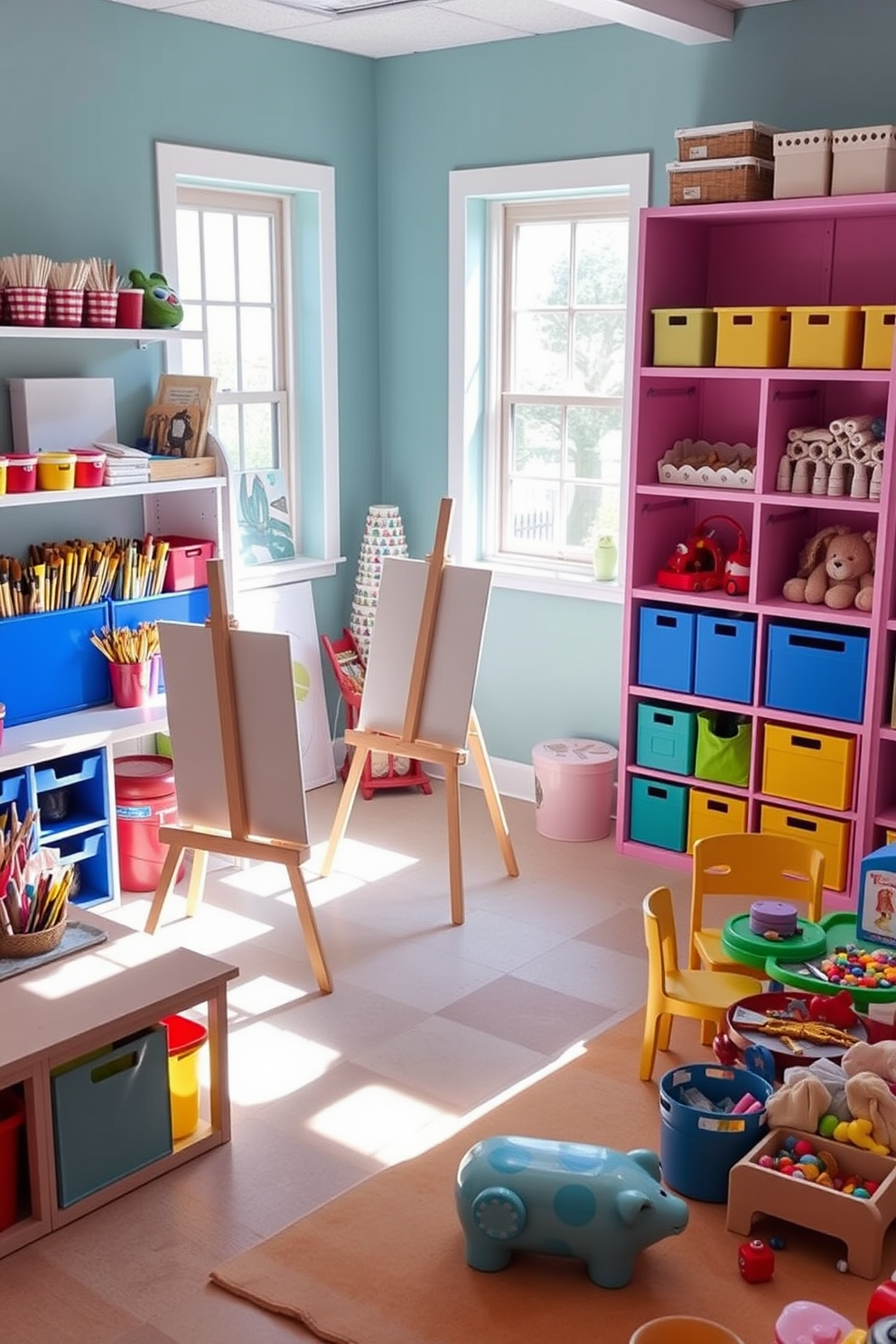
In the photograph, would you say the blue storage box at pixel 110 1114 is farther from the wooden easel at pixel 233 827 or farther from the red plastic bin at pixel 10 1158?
the wooden easel at pixel 233 827

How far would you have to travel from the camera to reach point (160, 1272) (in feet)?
9.27

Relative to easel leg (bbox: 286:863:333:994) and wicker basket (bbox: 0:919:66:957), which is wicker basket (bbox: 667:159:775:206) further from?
wicker basket (bbox: 0:919:66:957)

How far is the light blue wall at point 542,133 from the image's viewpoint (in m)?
4.61

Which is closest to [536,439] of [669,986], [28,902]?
[669,986]

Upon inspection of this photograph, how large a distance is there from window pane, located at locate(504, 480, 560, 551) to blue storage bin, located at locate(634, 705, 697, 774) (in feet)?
3.25

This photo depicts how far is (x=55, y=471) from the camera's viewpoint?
429 centimetres

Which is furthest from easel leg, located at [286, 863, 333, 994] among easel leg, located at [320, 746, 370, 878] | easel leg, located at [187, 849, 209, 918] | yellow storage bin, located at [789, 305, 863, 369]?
yellow storage bin, located at [789, 305, 863, 369]

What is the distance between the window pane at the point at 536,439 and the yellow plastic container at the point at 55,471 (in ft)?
6.70

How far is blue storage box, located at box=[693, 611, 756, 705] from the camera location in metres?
4.80

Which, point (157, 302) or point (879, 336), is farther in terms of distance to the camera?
point (157, 302)

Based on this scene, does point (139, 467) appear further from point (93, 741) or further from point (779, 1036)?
point (779, 1036)

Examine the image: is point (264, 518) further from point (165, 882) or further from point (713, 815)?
point (713, 815)

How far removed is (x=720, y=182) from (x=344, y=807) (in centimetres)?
234

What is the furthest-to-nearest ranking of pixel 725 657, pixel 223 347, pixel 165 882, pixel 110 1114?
1. pixel 223 347
2. pixel 725 657
3. pixel 165 882
4. pixel 110 1114
